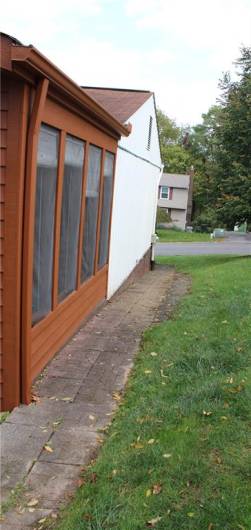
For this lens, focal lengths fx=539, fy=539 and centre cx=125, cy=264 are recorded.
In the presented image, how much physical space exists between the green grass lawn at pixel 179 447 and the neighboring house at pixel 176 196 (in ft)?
151

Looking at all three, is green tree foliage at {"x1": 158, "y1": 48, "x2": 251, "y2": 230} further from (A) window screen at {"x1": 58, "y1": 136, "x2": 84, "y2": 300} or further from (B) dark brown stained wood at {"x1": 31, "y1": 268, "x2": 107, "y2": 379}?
(A) window screen at {"x1": 58, "y1": 136, "x2": 84, "y2": 300}

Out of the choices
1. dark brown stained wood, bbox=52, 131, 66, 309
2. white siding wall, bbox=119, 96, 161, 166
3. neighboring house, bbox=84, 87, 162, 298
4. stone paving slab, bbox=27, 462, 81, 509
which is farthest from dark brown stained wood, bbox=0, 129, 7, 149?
white siding wall, bbox=119, 96, 161, 166

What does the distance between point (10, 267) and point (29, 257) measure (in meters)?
0.18

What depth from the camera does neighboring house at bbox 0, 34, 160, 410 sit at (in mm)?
3990

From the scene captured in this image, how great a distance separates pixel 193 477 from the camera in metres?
3.20

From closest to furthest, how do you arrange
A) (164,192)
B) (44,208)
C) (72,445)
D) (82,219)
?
(72,445) < (44,208) < (82,219) < (164,192)

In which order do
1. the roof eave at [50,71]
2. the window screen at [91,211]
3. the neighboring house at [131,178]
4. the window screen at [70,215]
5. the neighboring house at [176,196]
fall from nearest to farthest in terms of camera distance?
the roof eave at [50,71], the window screen at [70,215], the window screen at [91,211], the neighboring house at [131,178], the neighboring house at [176,196]

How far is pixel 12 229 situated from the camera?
13.5ft

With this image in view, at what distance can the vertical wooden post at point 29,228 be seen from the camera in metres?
4.05

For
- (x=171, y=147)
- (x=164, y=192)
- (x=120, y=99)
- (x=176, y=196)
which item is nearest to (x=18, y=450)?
(x=120, y=99)

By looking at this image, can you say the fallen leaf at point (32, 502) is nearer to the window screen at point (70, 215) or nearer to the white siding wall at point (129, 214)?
the window screen at point (70, 215)

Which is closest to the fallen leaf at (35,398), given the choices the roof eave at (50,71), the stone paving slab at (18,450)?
the stone paving slab at (18,450)

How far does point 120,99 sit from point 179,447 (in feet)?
29.9

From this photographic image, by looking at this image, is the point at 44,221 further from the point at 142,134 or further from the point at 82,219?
the point at 142,134
